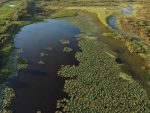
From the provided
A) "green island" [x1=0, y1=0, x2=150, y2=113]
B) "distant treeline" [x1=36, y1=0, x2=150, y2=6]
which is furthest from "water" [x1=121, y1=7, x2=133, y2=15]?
"distant treeline" [x1=36, y1=0, x2=150, y2=6]

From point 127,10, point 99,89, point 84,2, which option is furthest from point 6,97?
point 84,2

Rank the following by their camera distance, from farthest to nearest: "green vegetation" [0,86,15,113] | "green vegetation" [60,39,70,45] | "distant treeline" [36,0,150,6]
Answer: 1. "distant treeline" [36,0,150,6]
2. "green vegetation" [60,39,70,45]
3. "green vegetation" [0,86,15,113]

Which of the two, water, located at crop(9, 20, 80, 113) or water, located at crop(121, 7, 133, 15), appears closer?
water, located at crop(9, 20, 80, 113)

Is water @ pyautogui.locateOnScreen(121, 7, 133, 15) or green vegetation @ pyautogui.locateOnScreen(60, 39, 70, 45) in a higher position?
green vegetation @ pyautogui.locateOnScreen(60, 39, 70, 45)

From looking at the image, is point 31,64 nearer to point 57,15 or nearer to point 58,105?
point 58,105

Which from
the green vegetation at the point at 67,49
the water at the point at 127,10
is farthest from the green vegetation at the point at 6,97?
the water at the point at 127,10

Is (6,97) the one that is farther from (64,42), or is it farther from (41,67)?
(64,42)

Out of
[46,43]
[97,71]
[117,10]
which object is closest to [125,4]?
[117,10]

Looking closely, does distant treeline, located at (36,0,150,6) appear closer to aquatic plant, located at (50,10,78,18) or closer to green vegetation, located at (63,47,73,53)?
aquatic plant, located at (50,10,78,18)

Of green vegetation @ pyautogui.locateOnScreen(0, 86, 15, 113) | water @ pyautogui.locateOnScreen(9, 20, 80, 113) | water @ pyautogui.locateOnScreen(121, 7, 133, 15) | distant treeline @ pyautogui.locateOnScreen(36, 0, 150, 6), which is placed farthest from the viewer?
distant treeline @ pyautogui.locateOnScreen(36, 0, 150, 6)
